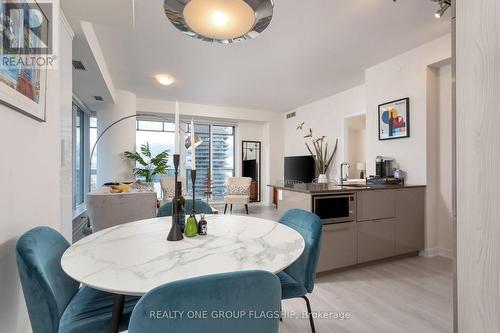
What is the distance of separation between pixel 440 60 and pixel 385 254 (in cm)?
241

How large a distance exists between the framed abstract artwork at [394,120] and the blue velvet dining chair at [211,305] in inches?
128

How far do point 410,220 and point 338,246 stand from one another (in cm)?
117

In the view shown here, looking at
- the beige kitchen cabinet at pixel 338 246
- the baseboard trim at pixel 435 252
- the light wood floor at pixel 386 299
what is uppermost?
the beige kitchen cabinet at pixel 338 246

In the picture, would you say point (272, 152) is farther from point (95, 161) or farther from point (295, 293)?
point (295, 293)

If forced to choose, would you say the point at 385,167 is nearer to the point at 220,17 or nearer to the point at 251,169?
the point at 220,17

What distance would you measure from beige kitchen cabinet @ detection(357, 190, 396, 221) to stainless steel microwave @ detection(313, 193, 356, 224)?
0.11 m

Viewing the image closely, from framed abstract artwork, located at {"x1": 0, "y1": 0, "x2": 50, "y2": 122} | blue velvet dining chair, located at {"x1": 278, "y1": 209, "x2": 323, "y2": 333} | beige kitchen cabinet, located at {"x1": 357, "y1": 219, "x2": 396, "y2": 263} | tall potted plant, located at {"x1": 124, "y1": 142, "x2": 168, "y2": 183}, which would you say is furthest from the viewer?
tall potted plant, located at {"x1": 124, "y1": 142, "x2": 168, "y2": 183}

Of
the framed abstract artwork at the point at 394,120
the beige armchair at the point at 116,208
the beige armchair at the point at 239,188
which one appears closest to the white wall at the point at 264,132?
the beige armchair at the point at 239,188

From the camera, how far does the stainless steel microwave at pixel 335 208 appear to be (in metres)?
2.29

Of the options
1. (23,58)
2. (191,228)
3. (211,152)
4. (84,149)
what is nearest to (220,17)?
(23,58)

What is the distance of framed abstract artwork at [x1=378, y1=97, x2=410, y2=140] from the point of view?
3041 millimetres

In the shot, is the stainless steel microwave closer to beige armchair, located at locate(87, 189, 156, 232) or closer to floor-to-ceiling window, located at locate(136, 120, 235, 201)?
beige armchair, located at locate(87, 189, 156, 232)

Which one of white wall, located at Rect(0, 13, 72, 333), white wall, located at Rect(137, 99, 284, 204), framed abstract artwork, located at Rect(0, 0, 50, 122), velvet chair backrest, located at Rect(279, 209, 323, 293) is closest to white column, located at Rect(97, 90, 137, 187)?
white wall, located at Rect(137, 99, 284, 204)

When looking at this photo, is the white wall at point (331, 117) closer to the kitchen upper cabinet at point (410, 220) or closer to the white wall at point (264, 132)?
the white wall at point (264, 132)
